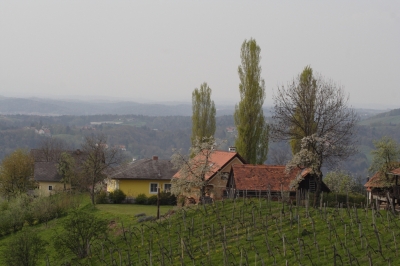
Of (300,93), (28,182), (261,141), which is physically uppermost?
(300,93)

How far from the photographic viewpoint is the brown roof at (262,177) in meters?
42.7

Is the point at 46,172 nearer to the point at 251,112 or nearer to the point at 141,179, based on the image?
the point at 141,179

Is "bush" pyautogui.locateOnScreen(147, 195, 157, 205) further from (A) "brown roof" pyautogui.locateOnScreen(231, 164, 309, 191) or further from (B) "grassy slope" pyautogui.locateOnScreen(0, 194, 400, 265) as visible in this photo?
(B) "grassy slope" pyautogui.locateOnScreen(0, 194, 400, 265)

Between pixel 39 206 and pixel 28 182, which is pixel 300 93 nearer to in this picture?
pixel 39 206

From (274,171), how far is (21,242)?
22100mm

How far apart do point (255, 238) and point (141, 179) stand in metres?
30.7

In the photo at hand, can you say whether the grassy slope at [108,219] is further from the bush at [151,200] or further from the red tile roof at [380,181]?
the red tile roof at [380,181]

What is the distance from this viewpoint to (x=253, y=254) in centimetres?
2361

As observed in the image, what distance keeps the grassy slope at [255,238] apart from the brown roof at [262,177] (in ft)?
26.2

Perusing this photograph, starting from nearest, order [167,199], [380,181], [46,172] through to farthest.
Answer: [380,181], [167,199], [46,172]

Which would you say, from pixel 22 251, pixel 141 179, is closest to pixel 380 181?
pixel 141 179

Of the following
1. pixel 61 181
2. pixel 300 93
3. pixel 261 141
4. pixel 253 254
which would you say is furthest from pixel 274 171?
pixel 61 181

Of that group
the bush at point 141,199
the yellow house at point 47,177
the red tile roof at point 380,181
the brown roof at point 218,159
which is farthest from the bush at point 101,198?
the red tile roof at point 380,181

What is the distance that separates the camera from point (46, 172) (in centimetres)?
7319
